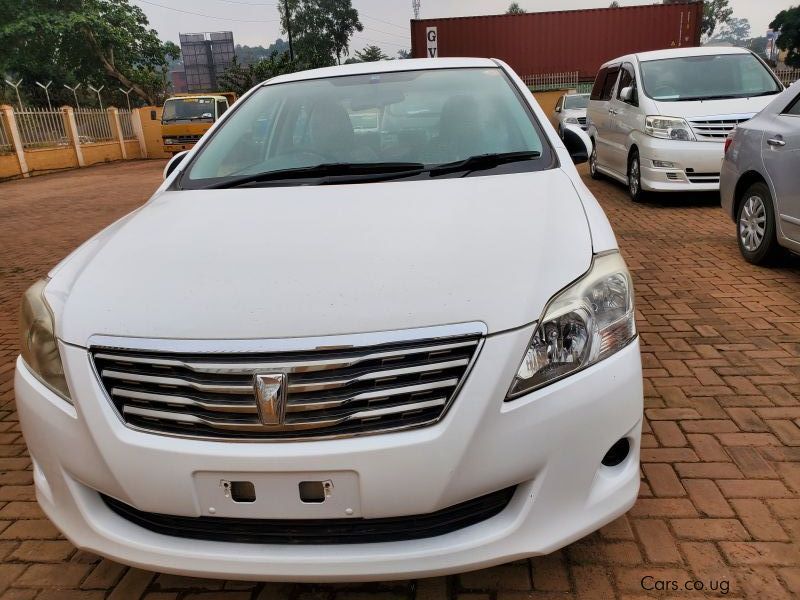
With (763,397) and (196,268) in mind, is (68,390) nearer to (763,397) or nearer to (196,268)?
(196,268)

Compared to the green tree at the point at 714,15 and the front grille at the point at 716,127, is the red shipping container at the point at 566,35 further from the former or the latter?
the green tree at the point at 714,15

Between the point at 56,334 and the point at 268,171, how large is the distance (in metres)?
1.24

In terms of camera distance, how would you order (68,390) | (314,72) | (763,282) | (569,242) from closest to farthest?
(68,390), (569,242), (314,72), (763,282)

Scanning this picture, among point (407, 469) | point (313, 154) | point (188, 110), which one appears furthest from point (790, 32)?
point (407, 469)

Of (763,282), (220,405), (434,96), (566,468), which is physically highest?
(434,96)

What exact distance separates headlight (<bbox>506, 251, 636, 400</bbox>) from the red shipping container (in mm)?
21983

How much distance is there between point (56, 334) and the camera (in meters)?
1.75

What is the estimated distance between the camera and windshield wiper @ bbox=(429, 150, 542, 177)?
2566 millimetres

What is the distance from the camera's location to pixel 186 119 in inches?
782

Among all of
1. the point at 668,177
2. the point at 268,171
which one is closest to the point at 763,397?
the point at 268,171

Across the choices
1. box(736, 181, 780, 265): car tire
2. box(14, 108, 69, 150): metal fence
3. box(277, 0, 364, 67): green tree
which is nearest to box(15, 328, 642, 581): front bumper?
box(736, 181, 780, 265): car tire

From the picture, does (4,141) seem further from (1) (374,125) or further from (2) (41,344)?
(2) (41,344)

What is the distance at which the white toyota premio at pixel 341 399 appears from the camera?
1.55 m

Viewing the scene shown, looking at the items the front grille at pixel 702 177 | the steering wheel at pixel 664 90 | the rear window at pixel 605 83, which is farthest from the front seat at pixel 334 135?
the rear window at pixel 605 83
